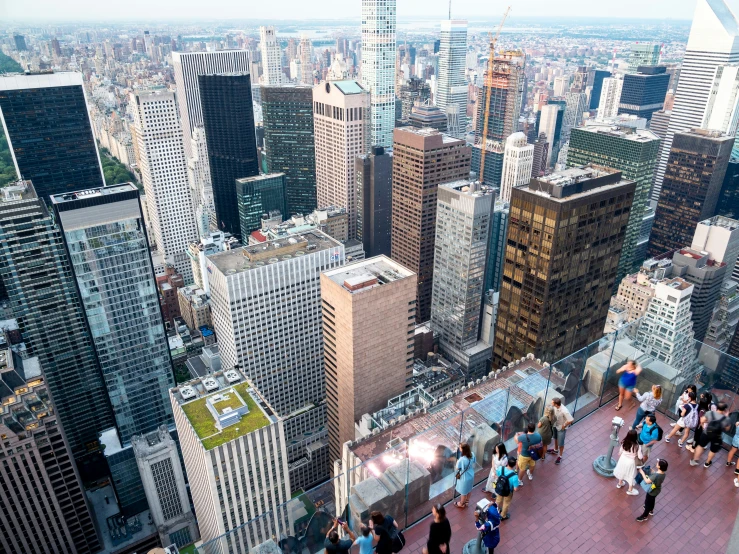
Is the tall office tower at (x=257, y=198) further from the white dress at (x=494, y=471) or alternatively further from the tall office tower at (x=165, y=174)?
the white dress at (x=494, y=471)

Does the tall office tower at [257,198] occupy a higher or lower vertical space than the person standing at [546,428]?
lower

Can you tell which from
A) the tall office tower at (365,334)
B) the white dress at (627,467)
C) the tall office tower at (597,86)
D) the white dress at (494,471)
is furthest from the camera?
the tall office tower at (597,86)

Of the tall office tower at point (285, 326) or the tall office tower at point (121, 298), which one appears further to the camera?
the tall office tower at point (285, 326)

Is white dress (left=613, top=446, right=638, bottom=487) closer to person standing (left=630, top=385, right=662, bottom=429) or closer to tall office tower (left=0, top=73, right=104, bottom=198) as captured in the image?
person standing (left=630, top=385, right=662, bottom=429)

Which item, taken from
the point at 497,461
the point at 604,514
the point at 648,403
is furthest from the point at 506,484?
the point at 648,403

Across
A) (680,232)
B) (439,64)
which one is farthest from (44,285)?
(439,64)

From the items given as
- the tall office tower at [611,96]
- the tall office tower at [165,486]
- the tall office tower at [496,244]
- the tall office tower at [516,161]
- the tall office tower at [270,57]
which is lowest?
the tall office tower at [165,486]

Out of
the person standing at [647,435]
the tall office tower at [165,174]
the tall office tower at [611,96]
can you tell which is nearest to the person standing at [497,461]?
the person standing at [647,435]

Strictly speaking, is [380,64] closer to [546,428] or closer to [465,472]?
[546,428]
